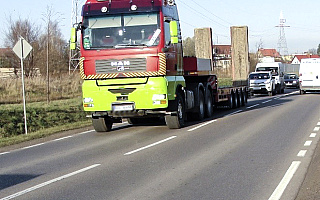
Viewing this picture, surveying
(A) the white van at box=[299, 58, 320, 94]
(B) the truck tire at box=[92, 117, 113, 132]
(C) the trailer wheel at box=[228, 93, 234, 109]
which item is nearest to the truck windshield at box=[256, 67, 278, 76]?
(A) the white van at box=[299, 58, 320, 94]

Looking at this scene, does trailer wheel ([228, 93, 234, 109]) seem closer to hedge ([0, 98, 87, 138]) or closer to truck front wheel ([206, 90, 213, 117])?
truck front wheel ([206, 90, 213, 117])

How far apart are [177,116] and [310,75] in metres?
25.0

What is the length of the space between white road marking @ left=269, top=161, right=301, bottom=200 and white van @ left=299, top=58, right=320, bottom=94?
30163 millimetres

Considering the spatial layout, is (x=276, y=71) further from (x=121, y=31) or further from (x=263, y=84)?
(x=121, y=31)

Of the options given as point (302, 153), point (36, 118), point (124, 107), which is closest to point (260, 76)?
point (36, 118)

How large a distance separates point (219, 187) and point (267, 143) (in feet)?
17.9

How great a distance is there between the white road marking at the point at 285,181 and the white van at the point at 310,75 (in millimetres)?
30163

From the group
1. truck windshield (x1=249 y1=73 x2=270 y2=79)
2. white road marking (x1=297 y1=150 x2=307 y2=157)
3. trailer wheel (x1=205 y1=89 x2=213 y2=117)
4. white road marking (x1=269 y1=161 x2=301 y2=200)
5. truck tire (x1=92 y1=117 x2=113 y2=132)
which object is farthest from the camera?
truck windshield (x1=249 y1=73 x2=270 y2=79)

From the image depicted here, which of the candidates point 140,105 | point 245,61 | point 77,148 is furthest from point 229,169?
point 245,61

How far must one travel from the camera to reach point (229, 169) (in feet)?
32.6

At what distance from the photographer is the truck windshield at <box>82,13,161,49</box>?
15727 millimetres

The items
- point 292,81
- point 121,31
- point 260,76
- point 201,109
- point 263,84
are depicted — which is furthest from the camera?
point 292,81

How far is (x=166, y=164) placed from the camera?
1059cm

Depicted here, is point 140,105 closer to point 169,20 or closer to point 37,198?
point 169,20
